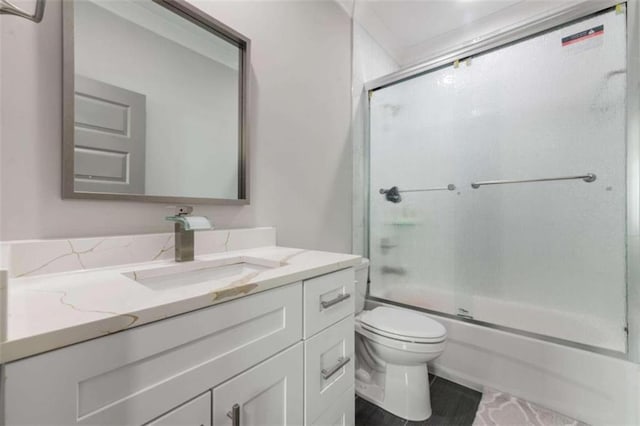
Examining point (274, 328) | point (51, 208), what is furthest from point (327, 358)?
point (51, 208)

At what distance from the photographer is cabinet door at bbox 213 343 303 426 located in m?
0.59

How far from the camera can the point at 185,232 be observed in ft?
3.04

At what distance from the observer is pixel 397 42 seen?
2529mm

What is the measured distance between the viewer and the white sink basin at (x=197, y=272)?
811 millimetres

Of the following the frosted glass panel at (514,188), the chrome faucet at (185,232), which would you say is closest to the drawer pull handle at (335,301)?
the chrome faucet at (185,232)

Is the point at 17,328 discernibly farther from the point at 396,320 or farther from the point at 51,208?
the point at 396,320

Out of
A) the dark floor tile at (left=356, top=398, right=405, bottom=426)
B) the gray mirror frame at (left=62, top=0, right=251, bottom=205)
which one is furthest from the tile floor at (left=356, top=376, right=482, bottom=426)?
the gray mirror frame at (left=62, top=0, right=251, bottom=205)

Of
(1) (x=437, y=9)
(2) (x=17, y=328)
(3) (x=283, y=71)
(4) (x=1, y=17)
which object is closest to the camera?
(2) (x=17, y=328)

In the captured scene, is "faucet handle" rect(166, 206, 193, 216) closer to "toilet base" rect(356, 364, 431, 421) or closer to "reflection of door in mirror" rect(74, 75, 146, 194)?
"reflection of door in mirror" rect(74, 75, 146, 194)

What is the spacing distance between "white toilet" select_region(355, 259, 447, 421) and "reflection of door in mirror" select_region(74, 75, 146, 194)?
47.8 inches

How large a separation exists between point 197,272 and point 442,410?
4.51 feet

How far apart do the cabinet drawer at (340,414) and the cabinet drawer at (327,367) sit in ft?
0.05

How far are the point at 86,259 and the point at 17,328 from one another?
0.47 metres

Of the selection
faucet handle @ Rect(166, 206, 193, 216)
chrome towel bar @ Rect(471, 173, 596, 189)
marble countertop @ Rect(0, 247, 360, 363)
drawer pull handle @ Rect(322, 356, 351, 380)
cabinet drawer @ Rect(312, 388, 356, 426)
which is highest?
chrome towel bar @ Rect(471, 173, 596, 189)
